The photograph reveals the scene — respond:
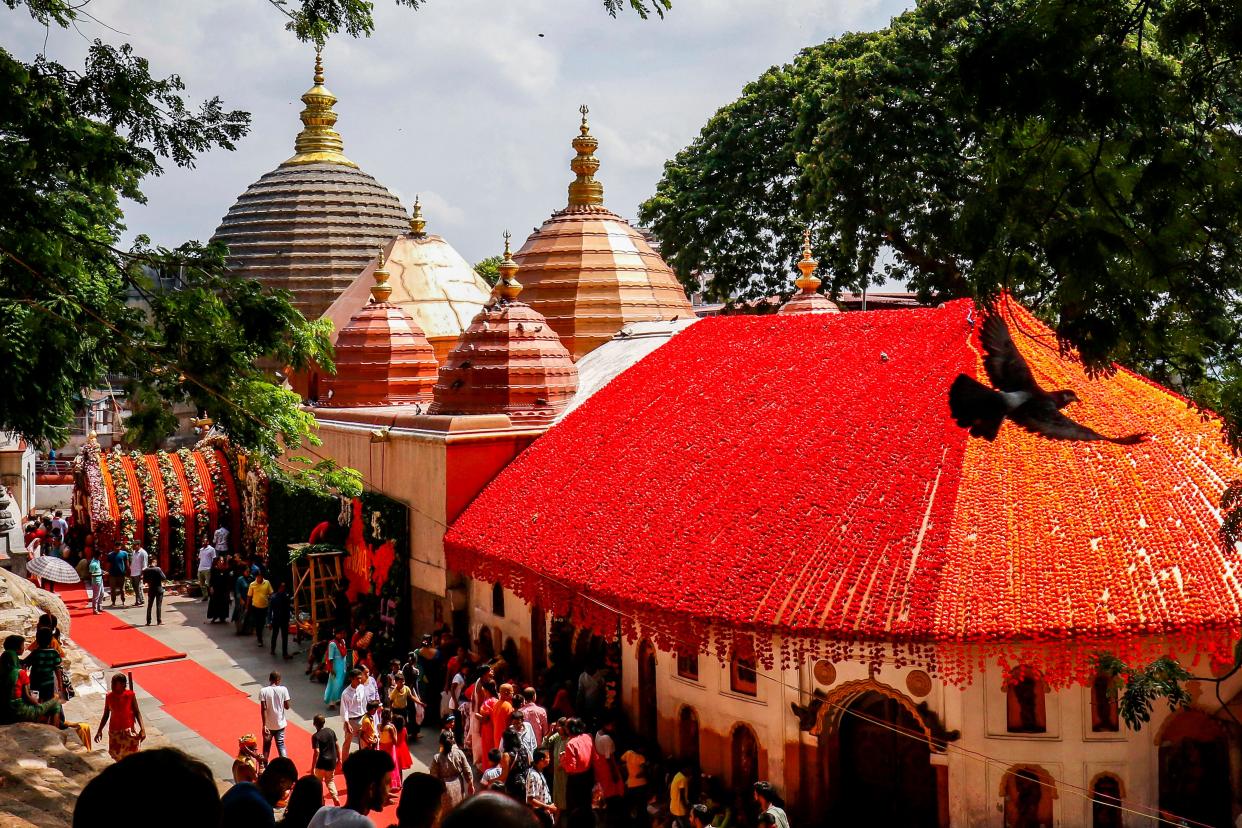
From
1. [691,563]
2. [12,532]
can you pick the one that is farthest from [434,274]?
[691,563]

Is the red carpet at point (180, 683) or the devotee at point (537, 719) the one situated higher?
the devotee at point (537, 719)

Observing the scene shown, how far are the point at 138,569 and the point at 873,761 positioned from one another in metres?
15.7

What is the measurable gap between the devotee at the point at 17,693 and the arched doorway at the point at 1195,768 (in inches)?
403

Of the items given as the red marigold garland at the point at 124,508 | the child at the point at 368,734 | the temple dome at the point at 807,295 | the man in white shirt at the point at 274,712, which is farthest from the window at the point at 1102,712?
the red marigold garland at the point at 124,508

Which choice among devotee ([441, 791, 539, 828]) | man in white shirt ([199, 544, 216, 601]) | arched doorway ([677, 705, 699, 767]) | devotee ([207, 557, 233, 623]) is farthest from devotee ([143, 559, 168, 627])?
devotee ([441, 791, 539, 828])

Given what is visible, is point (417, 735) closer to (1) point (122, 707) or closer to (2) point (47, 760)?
(1) point (122, 707)

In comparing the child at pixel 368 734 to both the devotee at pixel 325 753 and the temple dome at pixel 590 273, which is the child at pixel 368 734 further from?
the temple dome at pixel 590 273

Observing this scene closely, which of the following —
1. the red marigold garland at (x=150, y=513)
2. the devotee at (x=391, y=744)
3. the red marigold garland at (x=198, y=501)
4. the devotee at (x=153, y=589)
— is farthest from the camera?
the red marigold garland at (x=198, y=501)

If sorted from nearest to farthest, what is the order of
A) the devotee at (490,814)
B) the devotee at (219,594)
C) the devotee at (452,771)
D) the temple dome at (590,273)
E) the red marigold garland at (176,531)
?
the devotee at (490,814) → the devotee at (452,771) → the devotee at (219,594) → the temple dome at (590,273) → the red marigold garland at (176,531)

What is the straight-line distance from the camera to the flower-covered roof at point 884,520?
1080cm

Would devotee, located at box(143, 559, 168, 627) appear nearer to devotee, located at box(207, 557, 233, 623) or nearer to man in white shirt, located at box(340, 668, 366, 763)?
devotee, located at box(207, 557, 233, 623)

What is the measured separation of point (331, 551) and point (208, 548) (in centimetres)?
480

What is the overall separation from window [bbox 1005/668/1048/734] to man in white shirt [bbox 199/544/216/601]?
53.0 ft

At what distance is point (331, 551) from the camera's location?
65.2 feet
